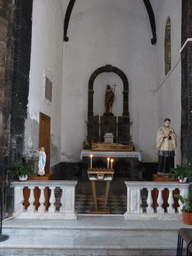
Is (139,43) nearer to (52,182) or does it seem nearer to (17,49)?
(17,49)

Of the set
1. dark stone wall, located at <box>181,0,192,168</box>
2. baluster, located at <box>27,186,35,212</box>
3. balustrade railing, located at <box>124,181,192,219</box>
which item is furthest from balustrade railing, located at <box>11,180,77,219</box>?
dark stone wall, located at <box>181,0,192,168</box>

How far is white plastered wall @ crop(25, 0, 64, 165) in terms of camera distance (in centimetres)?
668

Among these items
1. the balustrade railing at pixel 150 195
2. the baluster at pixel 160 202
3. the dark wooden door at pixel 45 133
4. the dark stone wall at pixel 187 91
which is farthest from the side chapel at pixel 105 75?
the baluster at pixel 160 202

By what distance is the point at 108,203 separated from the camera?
6203 mm

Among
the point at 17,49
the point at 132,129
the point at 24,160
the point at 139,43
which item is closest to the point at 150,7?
the point at 139,43

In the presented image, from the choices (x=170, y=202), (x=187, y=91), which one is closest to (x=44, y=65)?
(x=187, y=91)

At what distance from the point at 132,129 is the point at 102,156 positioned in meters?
3.14

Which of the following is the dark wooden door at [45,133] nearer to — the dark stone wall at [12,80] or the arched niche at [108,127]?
the dark stone wall at [12,80]

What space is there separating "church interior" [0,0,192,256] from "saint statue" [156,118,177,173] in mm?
376

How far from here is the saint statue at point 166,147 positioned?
232 inches

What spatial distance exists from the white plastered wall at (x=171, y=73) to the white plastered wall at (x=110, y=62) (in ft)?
2.70

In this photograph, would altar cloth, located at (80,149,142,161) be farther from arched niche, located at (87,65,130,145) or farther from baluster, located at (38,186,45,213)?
baluster, located at (38,186,45,213)

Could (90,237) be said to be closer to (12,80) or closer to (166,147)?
(166,147)

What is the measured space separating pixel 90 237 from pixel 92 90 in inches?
340
